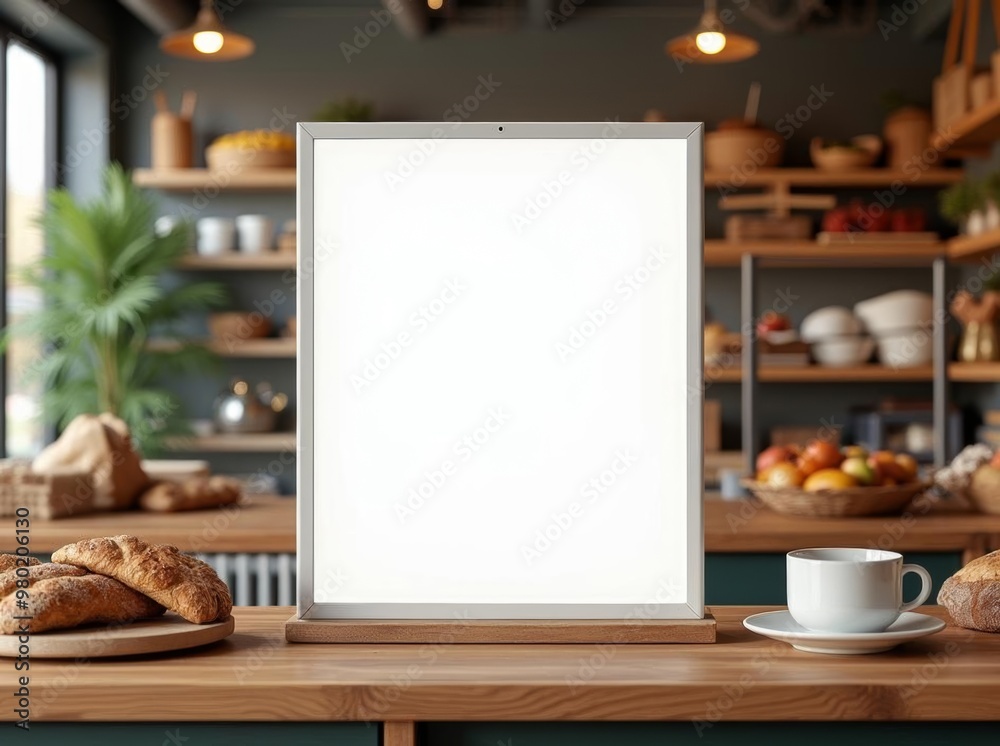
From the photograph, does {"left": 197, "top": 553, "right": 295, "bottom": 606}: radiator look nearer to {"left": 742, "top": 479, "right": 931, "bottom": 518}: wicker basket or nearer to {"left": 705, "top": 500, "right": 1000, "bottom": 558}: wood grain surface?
{"left": 705, "top": 500, "right": 1000, "bottom": 558}: wood grain surface

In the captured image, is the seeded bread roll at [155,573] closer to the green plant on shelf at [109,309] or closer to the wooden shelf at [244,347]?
the green plant on shelf at [109,309]

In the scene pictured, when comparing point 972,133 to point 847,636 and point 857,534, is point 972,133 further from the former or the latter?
point 847,636

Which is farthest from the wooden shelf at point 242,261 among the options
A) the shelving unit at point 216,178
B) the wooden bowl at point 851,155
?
the wooden bowl at point 851,155

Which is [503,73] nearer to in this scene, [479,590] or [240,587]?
[240,587]

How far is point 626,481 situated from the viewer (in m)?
1.13

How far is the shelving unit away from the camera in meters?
5.17

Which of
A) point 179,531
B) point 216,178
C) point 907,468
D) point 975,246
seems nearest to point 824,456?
point 907,468

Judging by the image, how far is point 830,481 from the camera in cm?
250

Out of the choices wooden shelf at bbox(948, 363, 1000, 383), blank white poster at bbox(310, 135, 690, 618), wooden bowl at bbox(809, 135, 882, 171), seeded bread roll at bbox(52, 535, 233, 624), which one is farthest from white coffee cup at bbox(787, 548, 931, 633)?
wooden bowl at bbox(809, 135, 882, 171)

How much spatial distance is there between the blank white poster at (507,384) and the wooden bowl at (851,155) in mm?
4256

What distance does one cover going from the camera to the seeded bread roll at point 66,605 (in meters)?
1.03

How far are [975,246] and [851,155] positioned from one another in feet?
3.31

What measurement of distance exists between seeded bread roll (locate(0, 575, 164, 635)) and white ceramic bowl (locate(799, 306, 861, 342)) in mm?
4254

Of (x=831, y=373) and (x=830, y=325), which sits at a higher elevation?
(x=830, y=325)
